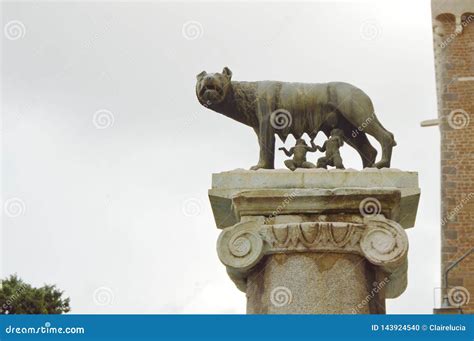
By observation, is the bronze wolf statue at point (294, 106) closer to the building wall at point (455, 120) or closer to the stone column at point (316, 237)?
the stone column at point (316, 237)

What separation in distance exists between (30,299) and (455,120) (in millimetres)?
16871

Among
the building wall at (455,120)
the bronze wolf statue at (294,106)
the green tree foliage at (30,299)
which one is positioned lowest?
the bronze wolf statue at (294,106)

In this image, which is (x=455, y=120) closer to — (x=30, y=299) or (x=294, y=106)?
(x=30, y=299)

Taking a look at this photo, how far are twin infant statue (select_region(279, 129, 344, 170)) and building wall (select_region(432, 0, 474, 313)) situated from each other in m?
27.1

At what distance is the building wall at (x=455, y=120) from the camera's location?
35.6 metres

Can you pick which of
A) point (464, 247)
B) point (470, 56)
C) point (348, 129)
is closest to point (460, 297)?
point (464, 247)

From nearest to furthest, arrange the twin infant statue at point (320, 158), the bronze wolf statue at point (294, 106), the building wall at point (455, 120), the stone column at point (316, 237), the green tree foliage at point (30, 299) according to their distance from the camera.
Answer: the stone column at point (316, 237) < the twin infant statue at point (320, 158) < the bronze wolf statue at point (294, 106) < the green tree foliage at point (30, 299) < the building wall at point (455, 120)

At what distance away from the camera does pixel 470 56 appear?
37812 mm

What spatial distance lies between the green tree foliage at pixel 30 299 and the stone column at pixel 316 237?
20.5m

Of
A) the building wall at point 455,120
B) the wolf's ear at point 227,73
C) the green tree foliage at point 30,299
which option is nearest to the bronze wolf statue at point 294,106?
the wolf's ear at point 227,73

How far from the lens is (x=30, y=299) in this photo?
2975cm

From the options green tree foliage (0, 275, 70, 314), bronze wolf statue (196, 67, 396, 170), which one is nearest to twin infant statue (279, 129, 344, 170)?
bronze wolf statue (196, 67, 396, 170)

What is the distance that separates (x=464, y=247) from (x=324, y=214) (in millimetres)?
27988

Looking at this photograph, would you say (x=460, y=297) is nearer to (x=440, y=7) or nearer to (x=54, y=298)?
(x=440, y=7)
